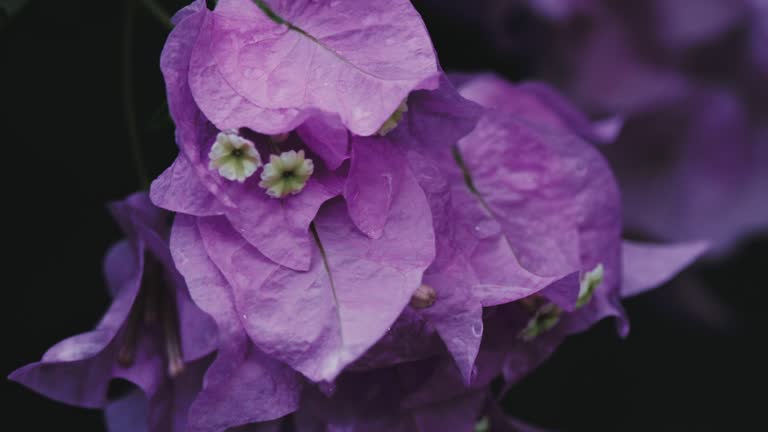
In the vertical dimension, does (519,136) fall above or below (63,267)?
above

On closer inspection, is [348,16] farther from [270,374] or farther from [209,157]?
[270,374]

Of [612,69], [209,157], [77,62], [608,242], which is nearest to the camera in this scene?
[209,157]

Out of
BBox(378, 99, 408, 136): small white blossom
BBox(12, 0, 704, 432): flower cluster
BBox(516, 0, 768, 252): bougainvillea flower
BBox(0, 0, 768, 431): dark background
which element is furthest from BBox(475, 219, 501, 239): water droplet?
BBox(516, 0, 768, 252): bougainvillea flower

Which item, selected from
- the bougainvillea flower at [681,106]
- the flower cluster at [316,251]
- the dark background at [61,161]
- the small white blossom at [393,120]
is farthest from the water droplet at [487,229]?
the bougainvillea flower at [681,106]

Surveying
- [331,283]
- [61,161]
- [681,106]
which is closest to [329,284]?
[331,283]

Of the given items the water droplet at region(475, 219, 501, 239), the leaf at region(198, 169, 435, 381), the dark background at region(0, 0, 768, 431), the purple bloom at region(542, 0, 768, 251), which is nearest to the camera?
the leaf at region(198, 169, 435, 381)

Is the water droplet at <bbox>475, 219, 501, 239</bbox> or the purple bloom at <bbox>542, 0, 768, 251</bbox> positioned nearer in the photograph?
the water droplet at <bbox>475, 219, 501, 239</bbox>

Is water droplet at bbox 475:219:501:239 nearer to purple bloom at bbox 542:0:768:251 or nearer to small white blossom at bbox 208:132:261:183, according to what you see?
small white blossom at bbox 208:132:261:183

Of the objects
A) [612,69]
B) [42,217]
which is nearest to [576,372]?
[612,69]
